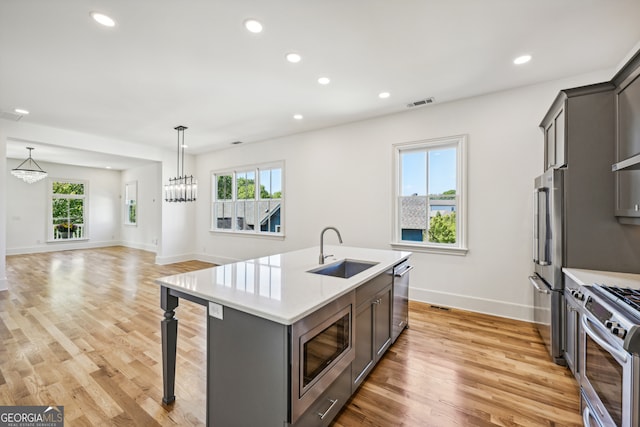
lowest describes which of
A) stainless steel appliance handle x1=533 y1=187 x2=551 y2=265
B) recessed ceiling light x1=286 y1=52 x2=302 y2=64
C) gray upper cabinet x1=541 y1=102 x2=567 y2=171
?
stainless steel appliance handle x1=533 y1=187 x2=551 y2=265

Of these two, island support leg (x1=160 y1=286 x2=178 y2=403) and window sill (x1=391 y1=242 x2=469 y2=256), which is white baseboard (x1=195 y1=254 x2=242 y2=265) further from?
island support leg (x1=160 y1=286 x2=178 y2=403)

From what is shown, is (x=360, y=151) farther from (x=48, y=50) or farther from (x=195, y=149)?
(x=195, y=149)

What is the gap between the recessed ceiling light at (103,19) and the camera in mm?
2126

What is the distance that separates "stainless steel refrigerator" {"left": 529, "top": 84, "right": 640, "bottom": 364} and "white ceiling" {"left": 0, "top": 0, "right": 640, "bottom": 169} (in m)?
0.68

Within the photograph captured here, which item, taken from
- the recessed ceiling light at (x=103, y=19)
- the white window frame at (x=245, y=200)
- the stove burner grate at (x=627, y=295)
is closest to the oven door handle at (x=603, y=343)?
the stove burner grate at (x=627, y=295)

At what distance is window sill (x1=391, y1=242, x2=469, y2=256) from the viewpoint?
3730 millimetres

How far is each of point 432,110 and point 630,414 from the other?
11.9ft

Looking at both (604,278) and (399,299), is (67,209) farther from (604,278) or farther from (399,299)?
(604,278)

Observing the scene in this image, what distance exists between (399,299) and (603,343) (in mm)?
1549

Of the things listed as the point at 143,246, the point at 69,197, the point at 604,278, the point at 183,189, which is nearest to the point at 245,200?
the point at 183,189

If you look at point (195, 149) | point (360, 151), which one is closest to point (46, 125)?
point (195, 149)

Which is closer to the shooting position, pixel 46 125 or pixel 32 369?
pixel 32 369

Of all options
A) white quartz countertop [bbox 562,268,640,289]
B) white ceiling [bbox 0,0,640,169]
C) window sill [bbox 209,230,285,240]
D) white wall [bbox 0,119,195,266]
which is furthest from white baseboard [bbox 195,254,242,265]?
white quartz countertop [bbox 562,268,640,289]

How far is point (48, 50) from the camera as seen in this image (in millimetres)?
2592
